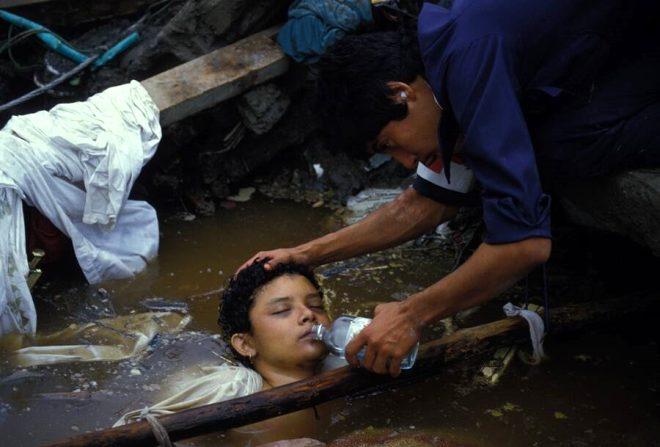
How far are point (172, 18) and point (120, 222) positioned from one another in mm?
1908

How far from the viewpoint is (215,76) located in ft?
18.8

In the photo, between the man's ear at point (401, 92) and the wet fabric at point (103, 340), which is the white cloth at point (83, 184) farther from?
the man's ear at point (401, 92)

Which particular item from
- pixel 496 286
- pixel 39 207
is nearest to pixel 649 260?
pixel 496 286

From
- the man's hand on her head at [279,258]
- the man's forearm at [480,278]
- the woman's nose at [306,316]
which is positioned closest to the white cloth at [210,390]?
the woman's nose at [306,316]

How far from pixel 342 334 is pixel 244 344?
699 millimetres

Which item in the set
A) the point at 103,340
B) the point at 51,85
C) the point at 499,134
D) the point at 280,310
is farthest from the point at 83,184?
the point at 499,134

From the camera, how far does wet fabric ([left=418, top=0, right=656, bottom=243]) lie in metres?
2.88

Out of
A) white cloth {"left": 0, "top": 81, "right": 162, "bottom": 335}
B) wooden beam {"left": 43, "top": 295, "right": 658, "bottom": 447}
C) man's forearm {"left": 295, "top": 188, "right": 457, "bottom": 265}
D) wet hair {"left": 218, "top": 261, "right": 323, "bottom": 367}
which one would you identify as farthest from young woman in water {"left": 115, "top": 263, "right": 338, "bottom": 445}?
white cloth {"left": 0, "top": 81, "right": 162, "bottom": 335}

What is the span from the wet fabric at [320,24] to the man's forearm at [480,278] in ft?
10.00

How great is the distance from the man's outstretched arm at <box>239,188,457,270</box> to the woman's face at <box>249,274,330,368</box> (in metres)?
0.14

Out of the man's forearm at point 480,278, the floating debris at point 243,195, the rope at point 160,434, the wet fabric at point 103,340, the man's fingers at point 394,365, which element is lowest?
the floating debris at point 243,195

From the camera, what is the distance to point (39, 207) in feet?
15.7

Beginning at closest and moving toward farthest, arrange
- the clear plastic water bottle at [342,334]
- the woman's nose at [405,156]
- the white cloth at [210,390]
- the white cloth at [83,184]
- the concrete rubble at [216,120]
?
the woman's nose at [405,156]
the clear plastic water bottle at [342,334]
the white cloth at [210,390]
the white cloth at [83,184]
the concrete rubble at [216,120]

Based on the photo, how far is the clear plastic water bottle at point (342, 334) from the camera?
136 inches
